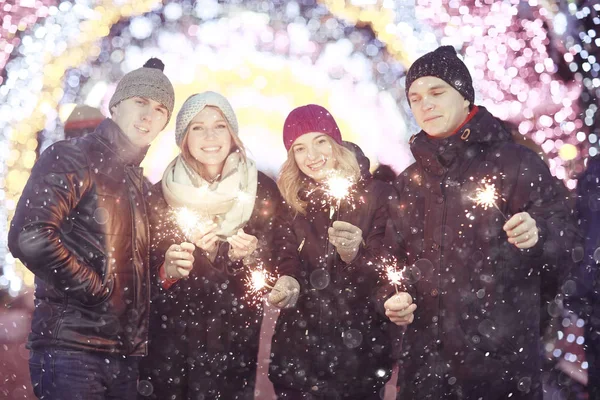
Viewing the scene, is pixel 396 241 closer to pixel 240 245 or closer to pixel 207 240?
pixel 240 245

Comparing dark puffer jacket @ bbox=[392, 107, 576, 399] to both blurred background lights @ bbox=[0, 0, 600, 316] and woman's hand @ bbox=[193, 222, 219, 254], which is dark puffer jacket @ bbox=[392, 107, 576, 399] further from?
woman's hand @ bbox=[193, 222, 219, 254]

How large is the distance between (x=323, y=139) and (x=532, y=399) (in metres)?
1.25

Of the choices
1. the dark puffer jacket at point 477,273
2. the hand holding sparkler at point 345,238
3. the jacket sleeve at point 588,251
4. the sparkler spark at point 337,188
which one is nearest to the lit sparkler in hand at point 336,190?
the sparkler spark at point 337,188

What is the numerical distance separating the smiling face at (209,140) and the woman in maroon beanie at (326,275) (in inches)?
9.9

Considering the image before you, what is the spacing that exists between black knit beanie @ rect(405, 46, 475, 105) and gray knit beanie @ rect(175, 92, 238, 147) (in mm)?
722

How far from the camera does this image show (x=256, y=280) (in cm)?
254

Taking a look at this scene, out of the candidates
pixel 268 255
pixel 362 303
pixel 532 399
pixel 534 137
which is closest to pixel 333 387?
pixel 362 303

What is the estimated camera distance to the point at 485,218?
7.88 ft

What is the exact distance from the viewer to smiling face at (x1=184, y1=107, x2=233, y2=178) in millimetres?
2556

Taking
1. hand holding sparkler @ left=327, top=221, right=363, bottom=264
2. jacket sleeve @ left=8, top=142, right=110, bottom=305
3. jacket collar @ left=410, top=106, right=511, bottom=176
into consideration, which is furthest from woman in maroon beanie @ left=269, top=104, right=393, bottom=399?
jacket sleeve @ left=8, top=142, right=110, bottom=305

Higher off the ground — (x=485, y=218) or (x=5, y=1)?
(x=5, y=1)

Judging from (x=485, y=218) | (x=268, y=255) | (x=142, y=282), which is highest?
(x=485, y=218)

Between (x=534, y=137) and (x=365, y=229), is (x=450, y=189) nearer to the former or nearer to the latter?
(x=365, y=229)

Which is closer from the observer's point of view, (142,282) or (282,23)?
(142,282)
